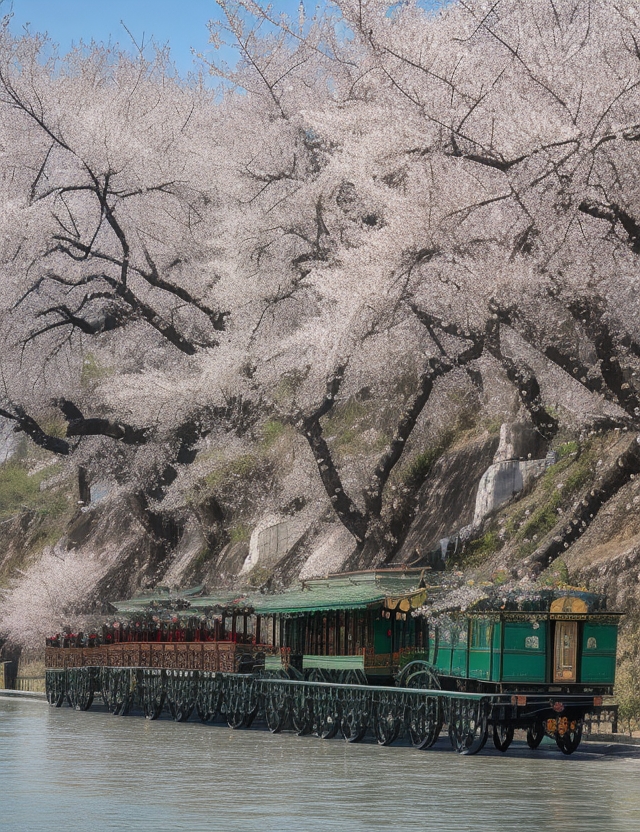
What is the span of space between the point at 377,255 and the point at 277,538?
17.6 meters

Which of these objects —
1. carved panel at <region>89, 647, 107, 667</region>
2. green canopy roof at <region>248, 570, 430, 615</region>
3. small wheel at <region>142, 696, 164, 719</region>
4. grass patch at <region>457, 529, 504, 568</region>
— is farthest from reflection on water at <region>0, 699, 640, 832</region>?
carved panel at <region>89, 647, 107, 667</region>

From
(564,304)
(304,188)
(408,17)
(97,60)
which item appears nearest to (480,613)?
(564,304)

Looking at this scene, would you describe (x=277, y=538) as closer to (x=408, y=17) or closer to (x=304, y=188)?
(x=304, y=188)

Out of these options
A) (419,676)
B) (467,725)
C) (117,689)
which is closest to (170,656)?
(117,689)

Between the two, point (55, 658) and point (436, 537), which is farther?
point (55, 658)

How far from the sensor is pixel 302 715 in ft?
86.1

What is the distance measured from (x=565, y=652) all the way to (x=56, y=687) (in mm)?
22695

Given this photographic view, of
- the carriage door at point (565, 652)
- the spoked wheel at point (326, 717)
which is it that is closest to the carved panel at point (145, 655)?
the spoked wheel at point (326, 717)

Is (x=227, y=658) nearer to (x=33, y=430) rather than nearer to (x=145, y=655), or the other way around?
(x=145, y=655)

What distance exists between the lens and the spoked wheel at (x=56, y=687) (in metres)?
40.3

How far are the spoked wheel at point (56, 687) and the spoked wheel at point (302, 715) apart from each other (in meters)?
15.4

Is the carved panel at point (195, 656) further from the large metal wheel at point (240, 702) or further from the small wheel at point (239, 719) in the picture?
the small wheel at point (239, 719)

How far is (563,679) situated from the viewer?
69.7ft

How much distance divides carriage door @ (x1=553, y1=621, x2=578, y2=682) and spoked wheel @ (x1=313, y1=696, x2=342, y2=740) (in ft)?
16.1
